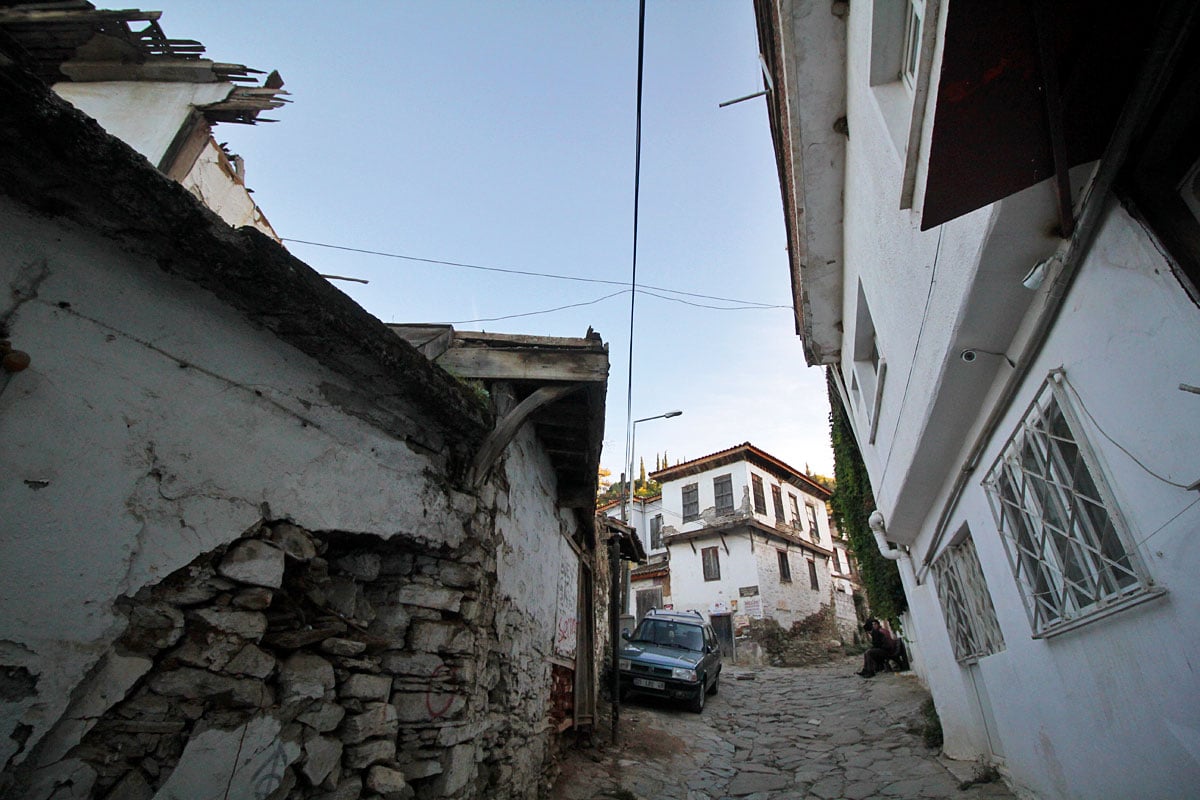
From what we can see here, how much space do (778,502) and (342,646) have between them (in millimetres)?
22555

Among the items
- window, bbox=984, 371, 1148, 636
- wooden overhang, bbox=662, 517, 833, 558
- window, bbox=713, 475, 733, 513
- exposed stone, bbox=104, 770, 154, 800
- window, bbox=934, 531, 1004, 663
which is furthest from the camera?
window, bbox=713, 475, 733, 513

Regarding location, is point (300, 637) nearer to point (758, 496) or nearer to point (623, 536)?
point (623, 536)

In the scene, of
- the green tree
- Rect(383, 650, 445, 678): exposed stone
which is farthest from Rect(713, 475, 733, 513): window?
Rect(383, 650, 445, 678): exposed stone

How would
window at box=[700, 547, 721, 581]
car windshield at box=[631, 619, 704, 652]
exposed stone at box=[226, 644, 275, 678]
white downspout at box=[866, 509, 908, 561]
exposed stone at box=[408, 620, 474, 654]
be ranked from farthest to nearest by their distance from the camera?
window at box=[700, 547, 721, 581] → car windshield at box=[631, 619, 704, 652] → white downspout at box=[866, 509, 908, 561] → exposed stone at box=[408, 620, 474, 654] → exposed stone at box=[226, 644, 275, 678]

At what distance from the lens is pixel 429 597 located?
11.2ft

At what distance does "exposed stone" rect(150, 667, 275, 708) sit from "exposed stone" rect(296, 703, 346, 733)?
211mm

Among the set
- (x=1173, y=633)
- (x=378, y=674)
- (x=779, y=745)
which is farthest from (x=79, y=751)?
(x=779, y=745)

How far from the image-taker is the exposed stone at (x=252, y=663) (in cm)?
238

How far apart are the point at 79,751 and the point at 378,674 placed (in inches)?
51.7

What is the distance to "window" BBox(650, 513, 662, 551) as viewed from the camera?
994 inches

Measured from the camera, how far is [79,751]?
1.94 m

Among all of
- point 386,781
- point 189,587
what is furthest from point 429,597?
point 189,587

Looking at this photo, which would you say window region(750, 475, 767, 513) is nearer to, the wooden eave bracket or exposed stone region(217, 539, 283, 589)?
the wooden eave bracket

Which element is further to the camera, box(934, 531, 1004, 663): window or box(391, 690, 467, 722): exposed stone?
box(934, 531, 1004, 663): window
